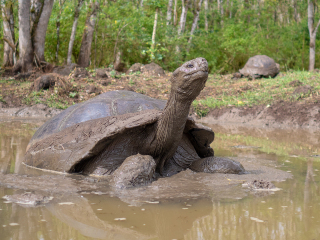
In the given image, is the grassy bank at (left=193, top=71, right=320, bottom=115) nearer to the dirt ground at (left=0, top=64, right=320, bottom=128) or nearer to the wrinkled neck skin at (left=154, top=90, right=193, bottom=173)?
the dirt ground at (left=0, top=64, right=320, bottom=128)

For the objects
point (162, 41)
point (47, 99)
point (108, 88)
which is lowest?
point (47, 99)

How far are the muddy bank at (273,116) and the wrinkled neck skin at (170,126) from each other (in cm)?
548

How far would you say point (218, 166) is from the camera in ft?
12.8

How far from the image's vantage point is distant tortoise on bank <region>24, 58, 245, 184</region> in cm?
323

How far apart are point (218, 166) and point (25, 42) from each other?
10180mm

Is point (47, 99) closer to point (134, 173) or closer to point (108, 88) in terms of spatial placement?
point (108, 88)

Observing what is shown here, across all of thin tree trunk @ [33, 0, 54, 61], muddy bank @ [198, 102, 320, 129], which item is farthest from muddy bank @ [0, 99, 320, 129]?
thin tree trunk @ [33, 0, 54, 61]

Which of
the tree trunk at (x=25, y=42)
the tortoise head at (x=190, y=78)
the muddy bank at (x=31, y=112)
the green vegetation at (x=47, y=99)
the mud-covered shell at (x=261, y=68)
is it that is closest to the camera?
the tortoise head at (x=190, y=78)

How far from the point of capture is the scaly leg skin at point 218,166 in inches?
153

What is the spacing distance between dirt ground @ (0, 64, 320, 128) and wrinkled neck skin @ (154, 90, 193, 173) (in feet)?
18.3

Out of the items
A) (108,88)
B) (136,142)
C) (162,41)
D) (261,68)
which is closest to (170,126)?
(136,142)

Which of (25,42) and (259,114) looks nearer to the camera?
(259,114)

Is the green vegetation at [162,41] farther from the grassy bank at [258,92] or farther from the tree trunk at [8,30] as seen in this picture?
the grassy bank at [258,92]

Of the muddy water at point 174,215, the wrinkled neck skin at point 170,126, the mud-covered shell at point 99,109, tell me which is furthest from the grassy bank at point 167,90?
the muddy water at point 174,215
